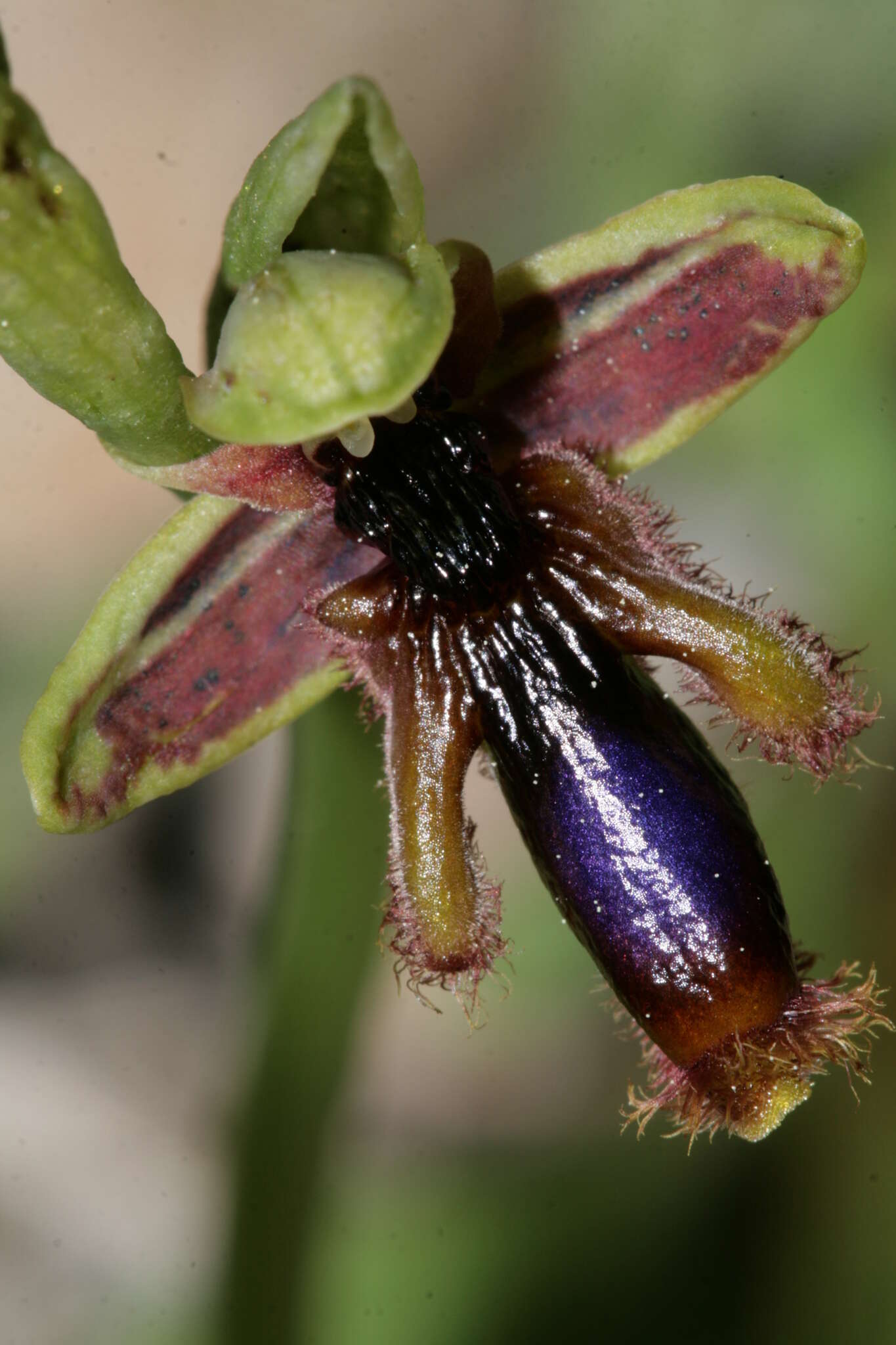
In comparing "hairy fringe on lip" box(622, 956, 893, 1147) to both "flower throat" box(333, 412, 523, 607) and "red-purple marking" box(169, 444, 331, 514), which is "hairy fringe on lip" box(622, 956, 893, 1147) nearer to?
"flower throat" box(333, 412, 523, 607)

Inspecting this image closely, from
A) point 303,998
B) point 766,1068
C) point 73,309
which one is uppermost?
point 73,309

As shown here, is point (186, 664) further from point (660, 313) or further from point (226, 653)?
point (660, 313)

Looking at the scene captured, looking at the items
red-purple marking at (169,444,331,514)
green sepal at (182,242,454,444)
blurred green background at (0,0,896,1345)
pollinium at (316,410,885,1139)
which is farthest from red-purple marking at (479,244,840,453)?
blurred green background at (0,0,896,1345)

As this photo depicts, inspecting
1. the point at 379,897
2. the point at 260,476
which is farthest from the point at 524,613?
the point at 379,897

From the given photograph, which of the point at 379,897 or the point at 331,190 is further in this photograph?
the point at 379,897

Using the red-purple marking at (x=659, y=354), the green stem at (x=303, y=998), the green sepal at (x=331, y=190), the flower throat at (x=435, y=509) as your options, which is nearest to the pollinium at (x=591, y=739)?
the flower throat at (x=435, y=509)

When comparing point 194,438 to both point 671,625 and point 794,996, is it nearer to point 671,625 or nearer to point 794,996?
point 671,625

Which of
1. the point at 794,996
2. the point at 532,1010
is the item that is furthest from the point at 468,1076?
the point at 794,996

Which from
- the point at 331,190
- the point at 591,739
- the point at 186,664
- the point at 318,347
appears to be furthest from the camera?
the point at 186,664
